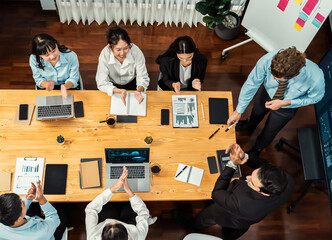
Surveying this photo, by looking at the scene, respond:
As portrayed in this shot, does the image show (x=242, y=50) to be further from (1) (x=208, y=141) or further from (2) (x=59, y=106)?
(2) (x=59, y=106)

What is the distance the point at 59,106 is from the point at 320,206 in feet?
9.75

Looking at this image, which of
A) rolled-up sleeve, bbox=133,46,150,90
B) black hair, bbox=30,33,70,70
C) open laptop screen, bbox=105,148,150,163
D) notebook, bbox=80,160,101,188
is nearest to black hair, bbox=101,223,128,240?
notebook, bbox=80,160,101,188

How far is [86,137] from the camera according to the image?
261cm

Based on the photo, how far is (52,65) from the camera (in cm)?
285

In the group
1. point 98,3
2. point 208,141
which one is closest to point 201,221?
point 208,141

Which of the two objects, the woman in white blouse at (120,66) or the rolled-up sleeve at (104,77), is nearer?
the woman in white blouse at (120,66)

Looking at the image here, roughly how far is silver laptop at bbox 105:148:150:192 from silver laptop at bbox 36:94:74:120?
55 centimetres

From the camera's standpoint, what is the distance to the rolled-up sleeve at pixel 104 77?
9.03ft

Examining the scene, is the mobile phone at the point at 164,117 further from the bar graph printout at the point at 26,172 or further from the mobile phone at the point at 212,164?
the bar graph printout at the point at 26,172

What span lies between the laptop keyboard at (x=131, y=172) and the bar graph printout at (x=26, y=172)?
0.58 meters

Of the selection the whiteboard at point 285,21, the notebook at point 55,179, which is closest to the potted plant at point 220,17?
the whiteboard at point 285,21

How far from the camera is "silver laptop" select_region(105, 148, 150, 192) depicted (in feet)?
8.07

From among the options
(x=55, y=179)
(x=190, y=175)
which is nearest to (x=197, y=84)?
(x=190, y=175)

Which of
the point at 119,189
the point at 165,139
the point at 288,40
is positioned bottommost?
the point at 119,189
